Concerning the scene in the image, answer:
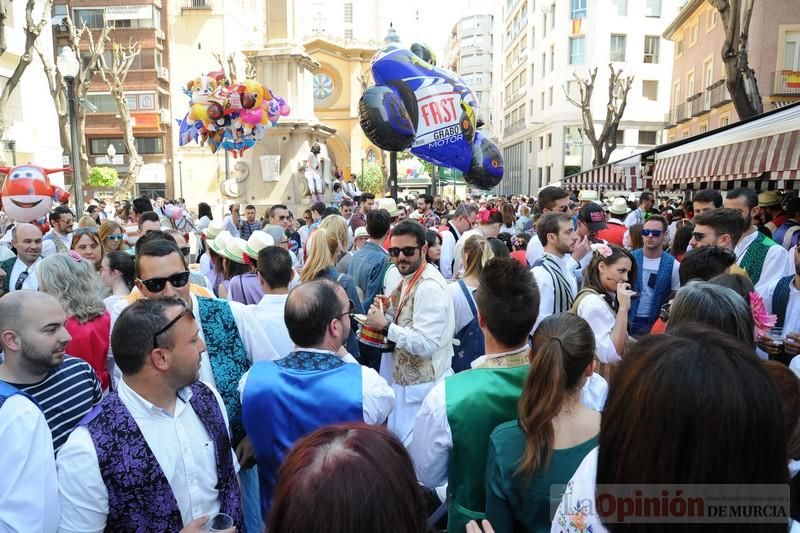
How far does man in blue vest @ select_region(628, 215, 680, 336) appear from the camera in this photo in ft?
17.1

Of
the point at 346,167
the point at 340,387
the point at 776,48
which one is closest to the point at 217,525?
the point at 340,387

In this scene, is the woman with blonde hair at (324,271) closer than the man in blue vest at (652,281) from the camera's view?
Yes

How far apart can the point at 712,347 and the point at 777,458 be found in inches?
9.1

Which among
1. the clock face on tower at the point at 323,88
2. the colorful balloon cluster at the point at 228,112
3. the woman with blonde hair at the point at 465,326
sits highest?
the clock face on tower at the point at 323,88

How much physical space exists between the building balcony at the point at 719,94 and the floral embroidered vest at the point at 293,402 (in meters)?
28.7

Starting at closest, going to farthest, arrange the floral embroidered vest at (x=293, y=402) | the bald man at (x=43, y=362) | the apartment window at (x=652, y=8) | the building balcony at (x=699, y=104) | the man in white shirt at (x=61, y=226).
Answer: the bald man at (x=43, y=362), the floral embroidered vest at (x=293, y=402), the man in white shirt at (x=61, y=226), the building balcony at (x=699, y=104), the apartment window at (x=652, y=8)

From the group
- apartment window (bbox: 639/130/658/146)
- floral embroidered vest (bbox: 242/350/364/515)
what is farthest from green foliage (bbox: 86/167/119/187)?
floral embroidered vest (bbox: 242/350/364/515)

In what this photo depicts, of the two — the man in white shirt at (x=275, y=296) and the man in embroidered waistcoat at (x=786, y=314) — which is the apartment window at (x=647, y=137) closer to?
the man in embroidered waistcoat at (x=786, y=314)

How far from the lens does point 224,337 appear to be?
3197 mm

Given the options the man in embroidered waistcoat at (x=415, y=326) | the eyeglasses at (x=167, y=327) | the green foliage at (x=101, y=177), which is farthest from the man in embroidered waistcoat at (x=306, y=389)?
the green foliage at (x=101, y=177)

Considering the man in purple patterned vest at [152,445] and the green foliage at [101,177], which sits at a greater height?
the green foliage at [101,177]

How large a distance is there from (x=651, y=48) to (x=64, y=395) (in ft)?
165

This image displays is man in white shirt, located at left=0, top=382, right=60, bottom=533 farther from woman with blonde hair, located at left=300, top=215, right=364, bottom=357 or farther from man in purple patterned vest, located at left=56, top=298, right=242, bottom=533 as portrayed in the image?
woman with blonde hair, located at left=300, top=215, right=364, bottom=357

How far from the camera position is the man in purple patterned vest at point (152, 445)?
1.98 meters
